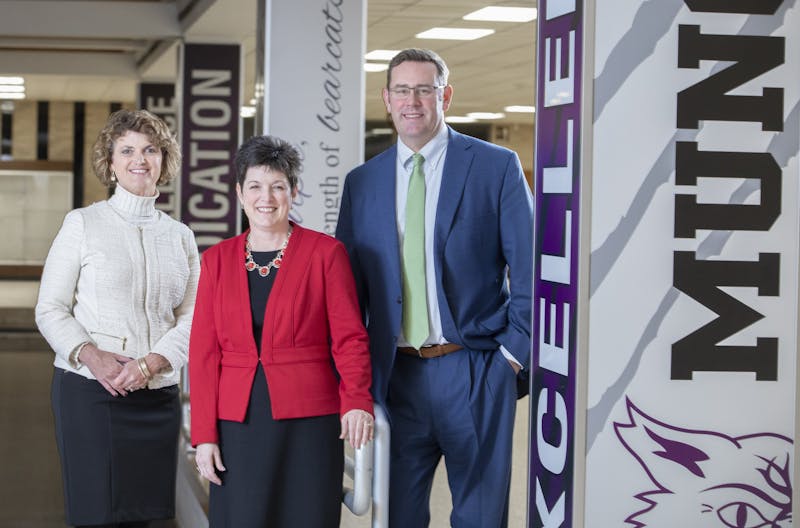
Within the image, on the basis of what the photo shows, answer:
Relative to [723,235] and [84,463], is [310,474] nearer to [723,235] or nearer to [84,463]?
[84,463]

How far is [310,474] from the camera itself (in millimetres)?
2701

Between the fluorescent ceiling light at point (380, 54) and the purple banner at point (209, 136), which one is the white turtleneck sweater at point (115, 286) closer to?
the purple banner at point (209, 136)

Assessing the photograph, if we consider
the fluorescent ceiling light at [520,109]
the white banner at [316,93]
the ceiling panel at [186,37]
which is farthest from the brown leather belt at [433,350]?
the fluorescent ceiling light at [520,109]

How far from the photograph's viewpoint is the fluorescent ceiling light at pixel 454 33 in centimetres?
1002

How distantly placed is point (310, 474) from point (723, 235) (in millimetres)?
1130

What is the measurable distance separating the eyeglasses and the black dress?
1.77 feet

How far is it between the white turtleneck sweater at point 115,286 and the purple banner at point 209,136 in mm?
6674

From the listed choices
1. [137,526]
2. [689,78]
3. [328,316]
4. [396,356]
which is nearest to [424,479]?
[396,356]

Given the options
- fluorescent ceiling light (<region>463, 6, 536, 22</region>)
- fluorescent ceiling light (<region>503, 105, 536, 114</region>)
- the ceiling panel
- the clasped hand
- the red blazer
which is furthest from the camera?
fluorescent ceiling light (<region>503, 105, 536, 114</region>)

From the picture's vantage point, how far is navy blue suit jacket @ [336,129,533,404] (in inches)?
112

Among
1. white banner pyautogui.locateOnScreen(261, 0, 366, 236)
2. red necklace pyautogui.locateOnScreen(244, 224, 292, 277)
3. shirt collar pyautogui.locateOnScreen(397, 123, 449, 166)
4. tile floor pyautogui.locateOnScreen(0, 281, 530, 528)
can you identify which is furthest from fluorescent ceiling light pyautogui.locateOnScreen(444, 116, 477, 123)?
red necklace pyautogui.locateOnScreen(244, 224, 292, 277)

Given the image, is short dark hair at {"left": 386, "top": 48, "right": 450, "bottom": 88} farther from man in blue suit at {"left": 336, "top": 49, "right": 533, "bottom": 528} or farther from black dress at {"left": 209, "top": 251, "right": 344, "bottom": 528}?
black dress at {"left": 209, "top": 251, "right": 344, "bottom": 528}

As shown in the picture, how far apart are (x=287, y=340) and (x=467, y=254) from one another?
53 cm

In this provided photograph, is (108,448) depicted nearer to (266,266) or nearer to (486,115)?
(266,266)
